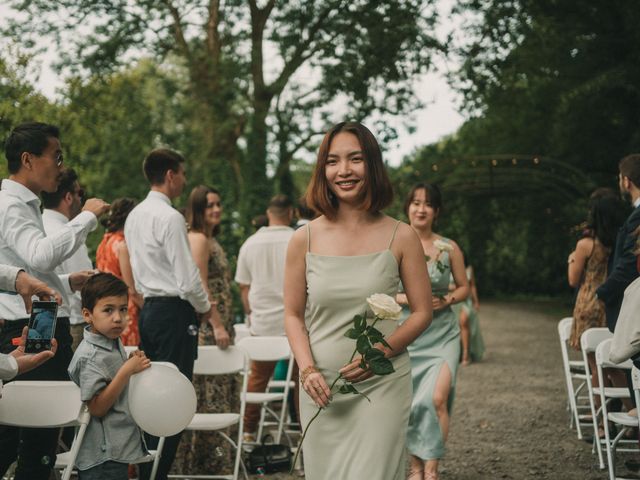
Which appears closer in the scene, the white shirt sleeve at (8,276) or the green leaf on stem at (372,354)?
the green leaf on stem at (372,354)

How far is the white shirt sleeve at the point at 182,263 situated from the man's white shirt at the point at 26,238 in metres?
1.34

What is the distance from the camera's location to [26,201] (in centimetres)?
438

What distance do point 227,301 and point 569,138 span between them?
58.2 ft

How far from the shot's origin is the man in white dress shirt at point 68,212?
5641mm

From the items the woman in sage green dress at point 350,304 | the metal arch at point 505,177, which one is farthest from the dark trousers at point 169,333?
the metal arch at point 505,177

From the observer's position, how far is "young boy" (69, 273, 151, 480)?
439 centimetres

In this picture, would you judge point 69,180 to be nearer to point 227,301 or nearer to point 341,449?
point 227,301

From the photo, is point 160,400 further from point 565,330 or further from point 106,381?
point 565,330

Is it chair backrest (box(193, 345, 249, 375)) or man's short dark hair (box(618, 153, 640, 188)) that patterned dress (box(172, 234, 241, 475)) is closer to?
chair backrest (box(193, 345, 249, 375))

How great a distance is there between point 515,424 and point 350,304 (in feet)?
19.2

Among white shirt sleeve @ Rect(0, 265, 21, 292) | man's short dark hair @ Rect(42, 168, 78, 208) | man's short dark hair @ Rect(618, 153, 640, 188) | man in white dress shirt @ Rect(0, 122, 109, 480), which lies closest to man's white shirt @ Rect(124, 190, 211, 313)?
man's short dark hair @ Rect(42, 168, 78, 208)

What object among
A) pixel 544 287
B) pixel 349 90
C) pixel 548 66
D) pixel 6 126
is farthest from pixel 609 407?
pixel 544 287

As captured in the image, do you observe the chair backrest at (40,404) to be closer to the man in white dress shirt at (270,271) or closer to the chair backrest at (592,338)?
the man in white dress shirt at (270,271)

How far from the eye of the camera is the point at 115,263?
7137mm
